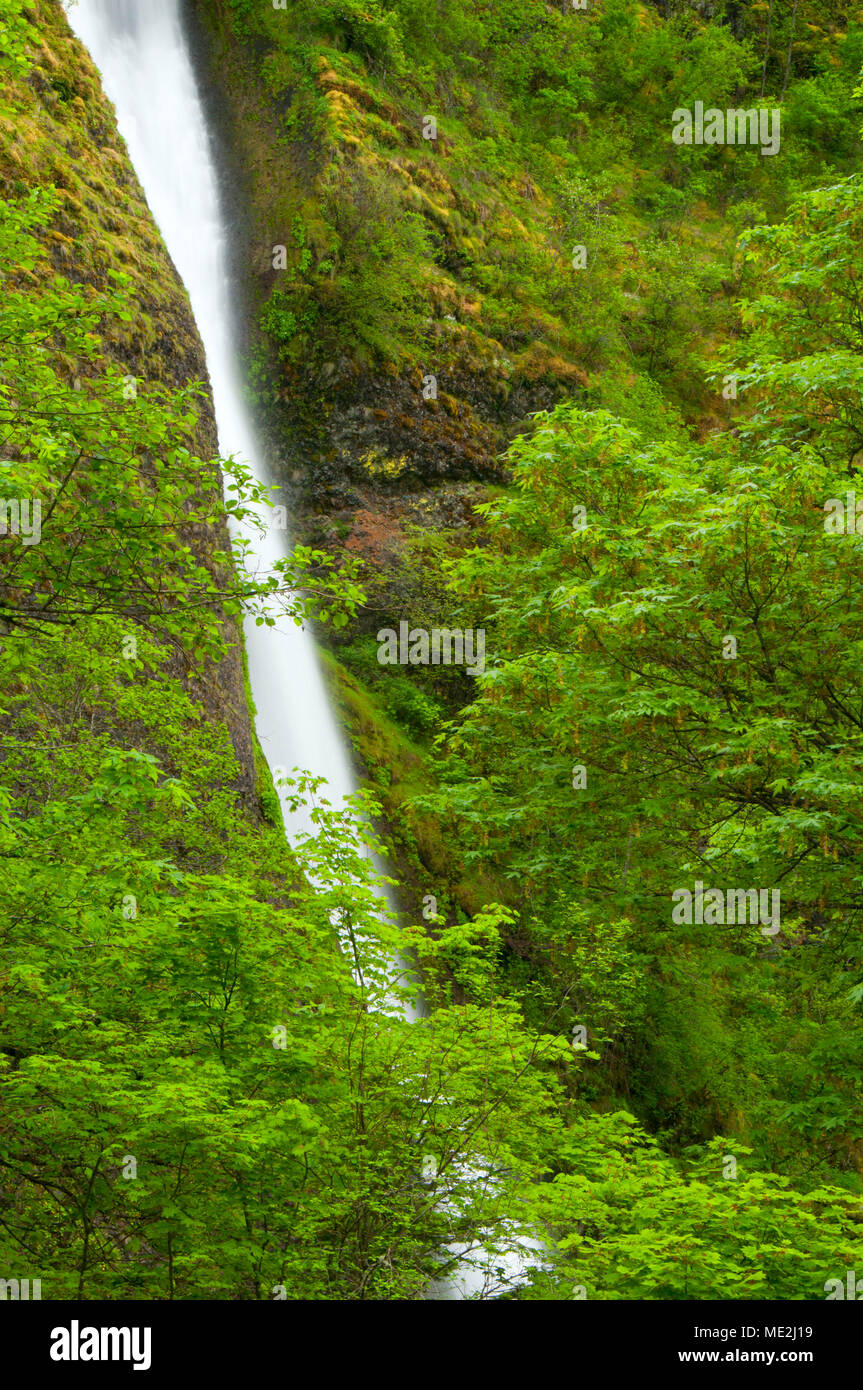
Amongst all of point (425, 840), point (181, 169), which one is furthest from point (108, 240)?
point (181, 169)

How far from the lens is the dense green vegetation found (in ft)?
19.3

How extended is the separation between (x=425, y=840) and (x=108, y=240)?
10479mm

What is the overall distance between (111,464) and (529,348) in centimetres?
2172

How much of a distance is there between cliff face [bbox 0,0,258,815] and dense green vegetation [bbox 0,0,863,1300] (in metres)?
0.08

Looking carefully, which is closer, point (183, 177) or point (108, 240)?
point (108, 240)

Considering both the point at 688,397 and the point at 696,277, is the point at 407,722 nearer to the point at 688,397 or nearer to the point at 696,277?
the point at 688,397

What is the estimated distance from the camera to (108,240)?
568 inches

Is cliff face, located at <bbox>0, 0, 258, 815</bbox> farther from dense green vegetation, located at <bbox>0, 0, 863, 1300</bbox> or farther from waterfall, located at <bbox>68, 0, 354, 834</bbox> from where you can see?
waterfall, located at <bbox>68, 0, 354, 834</bbox>

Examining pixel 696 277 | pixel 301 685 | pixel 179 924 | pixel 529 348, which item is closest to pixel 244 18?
pixel 529 348

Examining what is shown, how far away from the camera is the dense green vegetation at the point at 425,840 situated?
5887mm

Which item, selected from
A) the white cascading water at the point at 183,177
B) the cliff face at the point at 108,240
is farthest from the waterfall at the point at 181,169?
the cliff face at the point at 108,240

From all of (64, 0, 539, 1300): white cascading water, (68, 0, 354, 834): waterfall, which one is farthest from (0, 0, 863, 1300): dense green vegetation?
(68, 0, 354, 834): waterfall

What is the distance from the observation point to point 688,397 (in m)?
29.8

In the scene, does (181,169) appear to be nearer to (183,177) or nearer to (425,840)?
(183,177)
